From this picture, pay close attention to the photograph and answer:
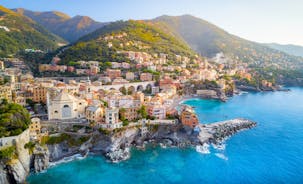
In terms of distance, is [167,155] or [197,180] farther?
[167,155]

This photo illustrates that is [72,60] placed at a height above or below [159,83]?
above

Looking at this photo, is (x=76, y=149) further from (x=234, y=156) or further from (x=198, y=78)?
(x=198, y=78)

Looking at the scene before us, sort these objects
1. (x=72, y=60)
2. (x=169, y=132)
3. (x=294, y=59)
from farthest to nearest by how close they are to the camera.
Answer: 1. (x=294, y=59)
2. (x=72, y=60)
3. (x=169, y=132)

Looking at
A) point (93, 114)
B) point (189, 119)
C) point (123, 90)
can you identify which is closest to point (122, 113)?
point (93, 114)

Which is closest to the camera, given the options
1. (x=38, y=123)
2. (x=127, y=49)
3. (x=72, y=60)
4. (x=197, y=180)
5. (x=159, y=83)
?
(x=197, y=180)

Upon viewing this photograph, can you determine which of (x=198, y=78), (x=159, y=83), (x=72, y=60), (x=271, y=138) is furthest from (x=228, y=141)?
(x=72, y=60)

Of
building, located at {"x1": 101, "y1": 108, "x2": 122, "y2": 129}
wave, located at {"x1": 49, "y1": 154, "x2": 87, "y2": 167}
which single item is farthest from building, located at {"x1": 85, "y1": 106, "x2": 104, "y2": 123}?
wave, located at {"x1": 49, "y1": 154, "x2": 87, "y2": 167}

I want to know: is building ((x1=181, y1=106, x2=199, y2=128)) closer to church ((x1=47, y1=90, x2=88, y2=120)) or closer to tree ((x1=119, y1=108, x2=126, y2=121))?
tree ((x1=119, y1=108, x2=126, y2=121))
